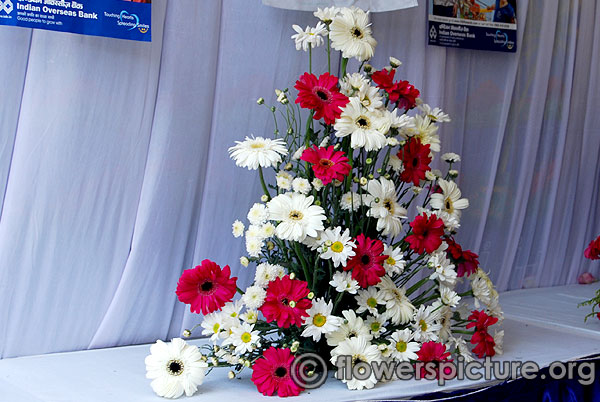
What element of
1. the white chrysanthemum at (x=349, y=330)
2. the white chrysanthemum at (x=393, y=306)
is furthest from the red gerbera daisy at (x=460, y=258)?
the white chrysanthemum at (x=349, y=330)

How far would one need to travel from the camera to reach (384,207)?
6.69ft

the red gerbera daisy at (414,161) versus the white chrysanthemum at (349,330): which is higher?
the red gerbera daisy at (414,161)

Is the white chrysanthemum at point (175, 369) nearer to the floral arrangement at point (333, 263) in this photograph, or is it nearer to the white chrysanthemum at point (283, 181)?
the floral arrangement at point (333, 263)

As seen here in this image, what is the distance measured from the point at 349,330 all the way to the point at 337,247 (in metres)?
0.23

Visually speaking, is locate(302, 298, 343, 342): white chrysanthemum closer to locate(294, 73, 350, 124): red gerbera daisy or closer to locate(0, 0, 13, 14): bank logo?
locate(294, 73, 350, 124): red gerbera daisy

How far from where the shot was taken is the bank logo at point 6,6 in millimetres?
1932

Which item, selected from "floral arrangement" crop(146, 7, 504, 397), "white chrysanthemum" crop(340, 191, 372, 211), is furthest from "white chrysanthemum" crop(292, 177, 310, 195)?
"white chrysanthemum" crop(340, 191, 372, 211)

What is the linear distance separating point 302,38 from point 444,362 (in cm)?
97

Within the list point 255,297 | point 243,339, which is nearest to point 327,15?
point 255,297

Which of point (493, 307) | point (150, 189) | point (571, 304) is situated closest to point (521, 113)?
point (571, 304)

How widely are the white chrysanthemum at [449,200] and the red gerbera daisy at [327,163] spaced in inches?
14.0

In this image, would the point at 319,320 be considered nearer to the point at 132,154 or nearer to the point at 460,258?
the point at 460,258

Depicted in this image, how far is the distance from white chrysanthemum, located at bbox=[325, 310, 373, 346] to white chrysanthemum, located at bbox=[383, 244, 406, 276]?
0.16 m

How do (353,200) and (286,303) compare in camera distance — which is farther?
(353,200)
